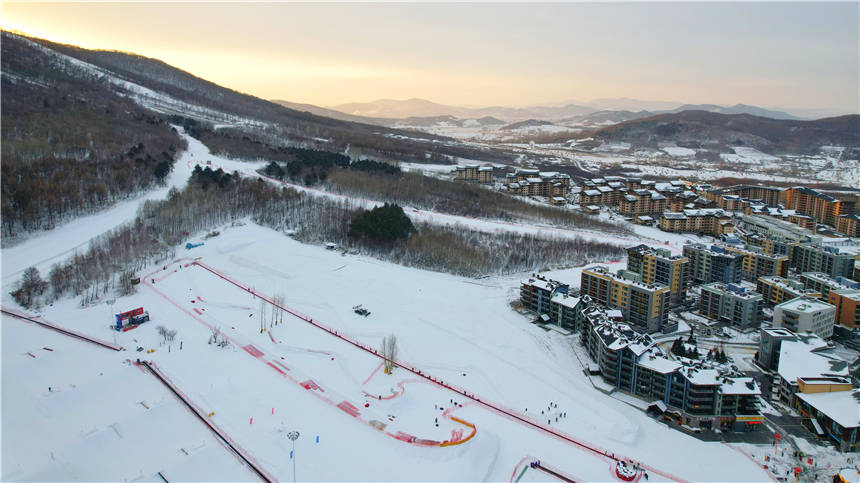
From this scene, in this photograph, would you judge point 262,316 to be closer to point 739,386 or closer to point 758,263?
point 739,386

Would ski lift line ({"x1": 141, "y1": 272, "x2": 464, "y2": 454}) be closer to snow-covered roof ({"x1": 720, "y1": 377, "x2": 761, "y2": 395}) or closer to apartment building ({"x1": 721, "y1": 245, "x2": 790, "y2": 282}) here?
snow-covered roof ({"x1": 720, "y1": 377, "x2": 761, "y2": 395})

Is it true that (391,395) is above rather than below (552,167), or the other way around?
below

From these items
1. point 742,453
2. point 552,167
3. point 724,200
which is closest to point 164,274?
point 742,453

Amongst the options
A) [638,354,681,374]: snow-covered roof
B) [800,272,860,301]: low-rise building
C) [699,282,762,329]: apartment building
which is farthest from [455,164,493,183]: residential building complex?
[638,354,681,374]: snow-covered roof

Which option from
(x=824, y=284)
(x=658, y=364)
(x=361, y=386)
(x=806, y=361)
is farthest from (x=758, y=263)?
(x=361, y=386)

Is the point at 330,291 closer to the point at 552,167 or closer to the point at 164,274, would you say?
the point at 164,274

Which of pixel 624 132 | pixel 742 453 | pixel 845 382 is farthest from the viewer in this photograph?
pixel 624 132

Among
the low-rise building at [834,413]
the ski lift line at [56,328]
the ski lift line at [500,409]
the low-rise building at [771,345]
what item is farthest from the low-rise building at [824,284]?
the ski lift line at [56,328]
